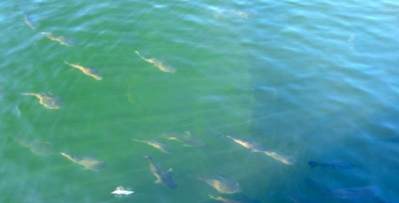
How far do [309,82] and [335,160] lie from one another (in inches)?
145

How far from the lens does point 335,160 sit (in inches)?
552

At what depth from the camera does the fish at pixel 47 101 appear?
50.9 ft

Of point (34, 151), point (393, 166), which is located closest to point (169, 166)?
point (34, 151)

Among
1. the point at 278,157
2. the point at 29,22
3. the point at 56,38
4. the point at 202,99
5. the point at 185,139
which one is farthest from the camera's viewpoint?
the point at 29,22

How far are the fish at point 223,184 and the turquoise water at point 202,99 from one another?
0.39 ft

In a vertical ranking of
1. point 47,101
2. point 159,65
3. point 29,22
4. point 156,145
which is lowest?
point 156,145

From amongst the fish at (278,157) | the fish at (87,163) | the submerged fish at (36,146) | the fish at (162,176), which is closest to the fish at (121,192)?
the fish at (162,176)

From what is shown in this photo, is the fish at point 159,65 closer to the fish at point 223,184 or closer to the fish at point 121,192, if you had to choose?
the fish at point 223,184

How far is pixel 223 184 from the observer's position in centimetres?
1300

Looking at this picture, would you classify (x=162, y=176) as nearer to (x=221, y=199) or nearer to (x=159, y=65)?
(x=221, y=199)

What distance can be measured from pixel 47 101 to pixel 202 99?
15.9 feet

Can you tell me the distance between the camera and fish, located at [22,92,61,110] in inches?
611

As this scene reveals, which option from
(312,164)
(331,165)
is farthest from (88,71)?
(331,165)

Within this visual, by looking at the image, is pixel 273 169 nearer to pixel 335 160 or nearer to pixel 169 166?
pixel 335 160
